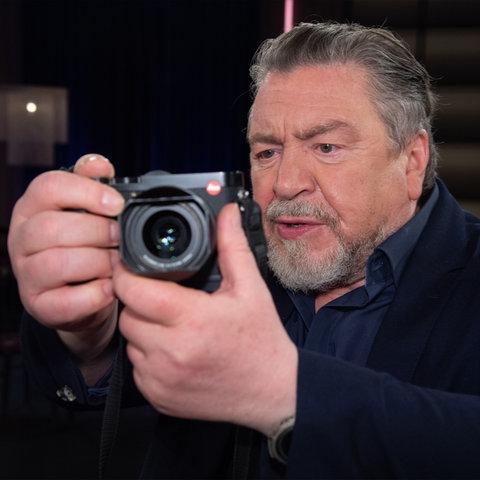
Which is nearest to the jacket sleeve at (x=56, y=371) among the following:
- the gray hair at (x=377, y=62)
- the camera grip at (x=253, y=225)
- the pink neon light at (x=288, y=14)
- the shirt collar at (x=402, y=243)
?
the camera grip at (x=253, y=225)

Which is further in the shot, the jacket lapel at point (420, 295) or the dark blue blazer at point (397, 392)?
the jacket lapel at point (420, 295)

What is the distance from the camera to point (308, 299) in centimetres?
131

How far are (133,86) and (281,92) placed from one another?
13.1 ft

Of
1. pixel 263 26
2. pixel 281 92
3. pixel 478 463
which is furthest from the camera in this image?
pixel 263 26

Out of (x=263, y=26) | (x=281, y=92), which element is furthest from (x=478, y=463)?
(x=263, y=26)

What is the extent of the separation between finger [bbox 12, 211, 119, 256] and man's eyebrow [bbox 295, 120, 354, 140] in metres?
0.50

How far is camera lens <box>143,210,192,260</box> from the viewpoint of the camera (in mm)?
765

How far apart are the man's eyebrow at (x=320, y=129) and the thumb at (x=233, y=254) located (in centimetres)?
54

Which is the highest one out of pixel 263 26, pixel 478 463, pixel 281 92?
pixel 263 26

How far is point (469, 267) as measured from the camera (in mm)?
1120

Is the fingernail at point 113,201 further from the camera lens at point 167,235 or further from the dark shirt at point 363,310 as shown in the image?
the dark shirt at point 363,310

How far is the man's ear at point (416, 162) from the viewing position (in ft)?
4.44

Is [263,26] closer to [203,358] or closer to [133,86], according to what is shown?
[133,86]

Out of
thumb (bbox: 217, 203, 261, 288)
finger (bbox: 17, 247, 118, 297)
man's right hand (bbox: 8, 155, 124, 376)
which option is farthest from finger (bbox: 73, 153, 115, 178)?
thumb (bbox: 217, 203, 261, 288)
